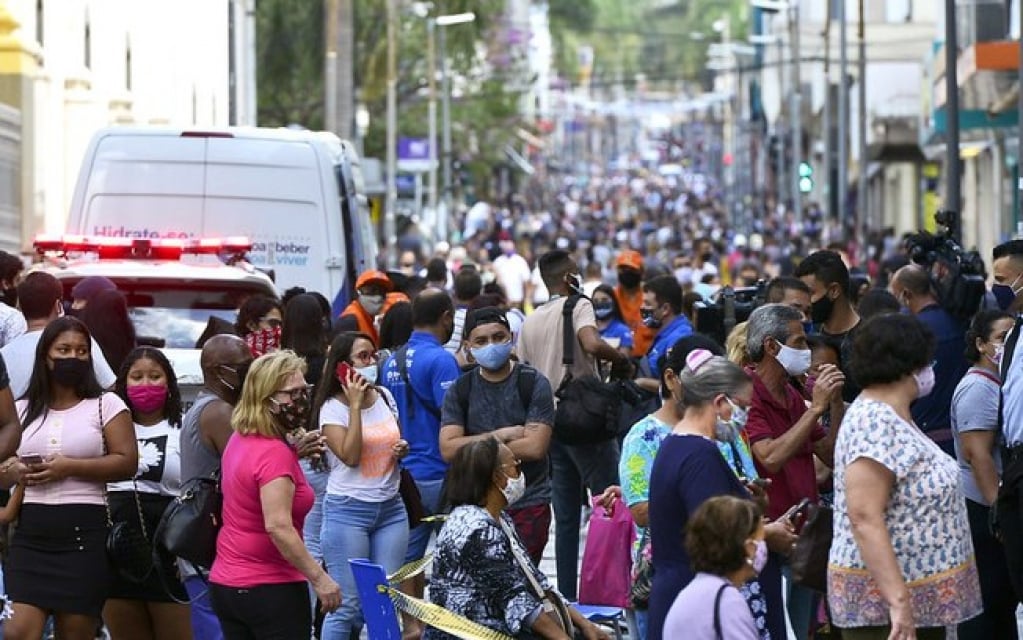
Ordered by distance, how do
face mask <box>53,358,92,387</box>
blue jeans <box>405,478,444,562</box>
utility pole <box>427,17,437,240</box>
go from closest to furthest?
face mask <box>53,358,92,387</box>
blue jeans <box>405,478,444,562</box>
utility pole <box>427,17,437,240</box>

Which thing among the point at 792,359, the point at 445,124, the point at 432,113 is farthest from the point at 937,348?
the point at 445,124

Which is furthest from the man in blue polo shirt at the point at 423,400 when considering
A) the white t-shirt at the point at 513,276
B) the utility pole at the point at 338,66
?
the utility pole at the point at 338,66

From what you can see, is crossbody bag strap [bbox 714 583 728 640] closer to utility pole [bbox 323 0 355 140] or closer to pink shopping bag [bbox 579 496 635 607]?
pink shopping bag [bbox 579 496 635 607]

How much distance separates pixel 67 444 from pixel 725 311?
5137mm

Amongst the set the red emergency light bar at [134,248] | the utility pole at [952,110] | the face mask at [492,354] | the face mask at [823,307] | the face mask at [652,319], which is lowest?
the face mask at [652,319]

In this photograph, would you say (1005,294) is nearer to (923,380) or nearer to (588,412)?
(588,412)

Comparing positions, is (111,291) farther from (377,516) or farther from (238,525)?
(238,525)

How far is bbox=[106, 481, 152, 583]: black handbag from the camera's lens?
9836 millimetres

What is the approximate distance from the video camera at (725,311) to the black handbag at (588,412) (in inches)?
35.3

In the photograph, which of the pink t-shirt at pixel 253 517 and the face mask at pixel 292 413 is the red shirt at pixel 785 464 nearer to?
the face mask at pixel 292 413

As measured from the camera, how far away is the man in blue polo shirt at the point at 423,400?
11.8 meters

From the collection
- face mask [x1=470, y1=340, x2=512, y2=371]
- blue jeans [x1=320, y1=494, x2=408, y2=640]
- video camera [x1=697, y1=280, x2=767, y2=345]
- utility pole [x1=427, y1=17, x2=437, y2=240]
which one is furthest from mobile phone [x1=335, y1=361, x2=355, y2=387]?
utility pole [x1=427, y1=17, x2=437, y2=240]

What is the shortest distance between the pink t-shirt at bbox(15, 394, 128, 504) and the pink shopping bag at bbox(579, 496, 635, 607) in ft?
6.52

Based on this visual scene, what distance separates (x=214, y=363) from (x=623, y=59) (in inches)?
7184
